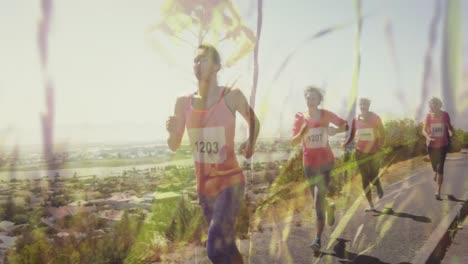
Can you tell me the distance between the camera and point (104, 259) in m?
4.69

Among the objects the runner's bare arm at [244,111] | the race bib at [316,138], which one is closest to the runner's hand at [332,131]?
the race bib at [316,138]

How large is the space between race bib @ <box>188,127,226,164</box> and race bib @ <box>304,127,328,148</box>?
82.4 inches

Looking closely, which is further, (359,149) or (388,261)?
(359,149)

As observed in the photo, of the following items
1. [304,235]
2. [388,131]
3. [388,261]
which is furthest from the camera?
[388,131]

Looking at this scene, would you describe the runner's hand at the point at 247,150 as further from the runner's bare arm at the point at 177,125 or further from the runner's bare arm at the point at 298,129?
the runner's bare arm at the point at 298,129

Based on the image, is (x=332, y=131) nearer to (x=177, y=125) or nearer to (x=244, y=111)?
(x=244, y=111)

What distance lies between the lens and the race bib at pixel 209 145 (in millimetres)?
3086

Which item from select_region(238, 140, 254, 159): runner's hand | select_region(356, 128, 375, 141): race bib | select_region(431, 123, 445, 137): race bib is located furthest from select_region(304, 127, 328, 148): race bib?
select_region(431, 123, 445, 137): race bib

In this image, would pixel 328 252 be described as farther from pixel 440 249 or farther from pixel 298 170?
pixel 298 170

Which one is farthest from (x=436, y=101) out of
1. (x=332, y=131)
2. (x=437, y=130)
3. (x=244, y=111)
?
(x=244, y=111)

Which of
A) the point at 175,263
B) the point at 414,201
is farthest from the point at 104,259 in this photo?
the point at 414,201

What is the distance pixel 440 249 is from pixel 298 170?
884 centimetres

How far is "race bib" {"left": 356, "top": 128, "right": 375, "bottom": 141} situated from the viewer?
7227mm

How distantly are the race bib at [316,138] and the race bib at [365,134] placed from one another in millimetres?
2478
